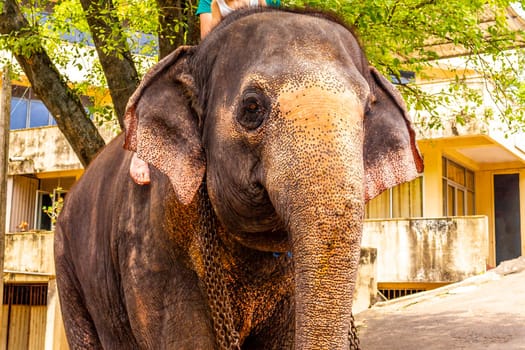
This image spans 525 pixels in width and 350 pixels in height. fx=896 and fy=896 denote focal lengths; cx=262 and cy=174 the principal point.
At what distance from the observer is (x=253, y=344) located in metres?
4.18

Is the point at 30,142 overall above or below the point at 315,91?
above

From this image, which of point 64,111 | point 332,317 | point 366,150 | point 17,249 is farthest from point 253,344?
point 17,249

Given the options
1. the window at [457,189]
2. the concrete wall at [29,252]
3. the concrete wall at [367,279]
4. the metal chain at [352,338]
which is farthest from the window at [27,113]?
the metal chain at [352,338]

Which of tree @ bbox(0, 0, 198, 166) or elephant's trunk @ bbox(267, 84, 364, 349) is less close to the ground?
tree @ bbox(0, 0, 198, 166)

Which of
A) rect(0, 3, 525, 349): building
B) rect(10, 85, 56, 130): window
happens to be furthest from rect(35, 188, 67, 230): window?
rect(10, 85, 56, 130): window

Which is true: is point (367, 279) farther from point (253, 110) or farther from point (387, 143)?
point (253, 110)

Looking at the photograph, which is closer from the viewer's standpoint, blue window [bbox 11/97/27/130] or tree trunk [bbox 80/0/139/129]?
tree trunk [bbox 80/0/139/129]

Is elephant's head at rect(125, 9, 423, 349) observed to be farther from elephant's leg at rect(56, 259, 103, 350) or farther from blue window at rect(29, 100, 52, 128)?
blue window at rect(29, 100, 52, 128)

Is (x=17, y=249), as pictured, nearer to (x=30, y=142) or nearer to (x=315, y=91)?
(x=30, y=142)

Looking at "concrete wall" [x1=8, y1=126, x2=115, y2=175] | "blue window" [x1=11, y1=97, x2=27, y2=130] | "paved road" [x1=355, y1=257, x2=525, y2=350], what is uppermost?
"blue window" [x1=11, y1=97, x2=27, y2=130]

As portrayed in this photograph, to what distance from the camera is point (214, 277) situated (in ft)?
12.0

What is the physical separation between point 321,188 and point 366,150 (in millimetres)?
739

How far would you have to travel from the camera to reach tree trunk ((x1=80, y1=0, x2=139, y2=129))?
7956mm

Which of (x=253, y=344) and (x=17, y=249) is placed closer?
(x=253, y=344)
